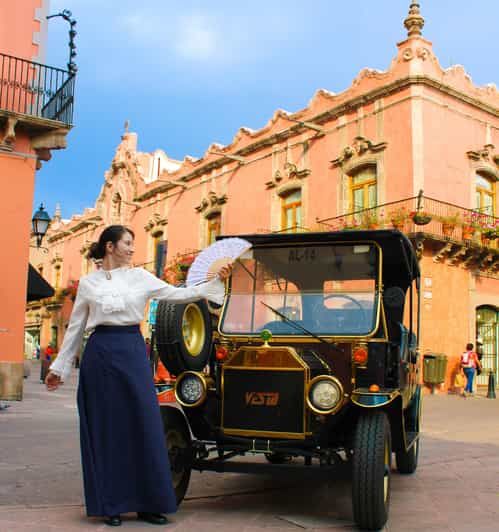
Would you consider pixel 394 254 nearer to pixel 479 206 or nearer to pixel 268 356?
pixel 268 356

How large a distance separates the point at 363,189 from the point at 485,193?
13.2ft

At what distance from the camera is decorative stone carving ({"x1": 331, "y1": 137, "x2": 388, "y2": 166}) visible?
21.2 meters

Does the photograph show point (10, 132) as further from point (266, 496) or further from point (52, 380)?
point (266, 496)

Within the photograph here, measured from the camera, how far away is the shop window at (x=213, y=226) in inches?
1110

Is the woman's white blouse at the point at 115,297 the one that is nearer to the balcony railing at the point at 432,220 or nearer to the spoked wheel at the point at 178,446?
the spoked wheel at the point at 178,446

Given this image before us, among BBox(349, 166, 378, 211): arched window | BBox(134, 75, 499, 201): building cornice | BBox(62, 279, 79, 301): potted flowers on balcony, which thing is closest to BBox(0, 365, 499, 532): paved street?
BBox(349, 166, 378, 211): arched window

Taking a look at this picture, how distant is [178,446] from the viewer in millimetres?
4688

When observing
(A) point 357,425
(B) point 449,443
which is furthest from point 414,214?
(A) point 357,425

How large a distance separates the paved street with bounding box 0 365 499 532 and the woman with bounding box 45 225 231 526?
8.6 inches

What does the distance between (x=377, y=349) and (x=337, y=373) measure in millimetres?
326

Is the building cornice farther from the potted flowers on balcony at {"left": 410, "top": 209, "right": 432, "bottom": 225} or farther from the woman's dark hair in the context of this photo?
the woman's dark hair

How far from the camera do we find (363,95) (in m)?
21.6

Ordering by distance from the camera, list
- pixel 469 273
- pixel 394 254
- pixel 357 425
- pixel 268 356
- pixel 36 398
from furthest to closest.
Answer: pixel 469 273, pixel 36 398, pixel 394 254, pixel 268 356, pixel 357 425

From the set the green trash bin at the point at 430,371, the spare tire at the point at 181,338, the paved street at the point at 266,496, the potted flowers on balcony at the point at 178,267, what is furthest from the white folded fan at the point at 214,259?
the potted flowers on balcony at the point at 178,267
